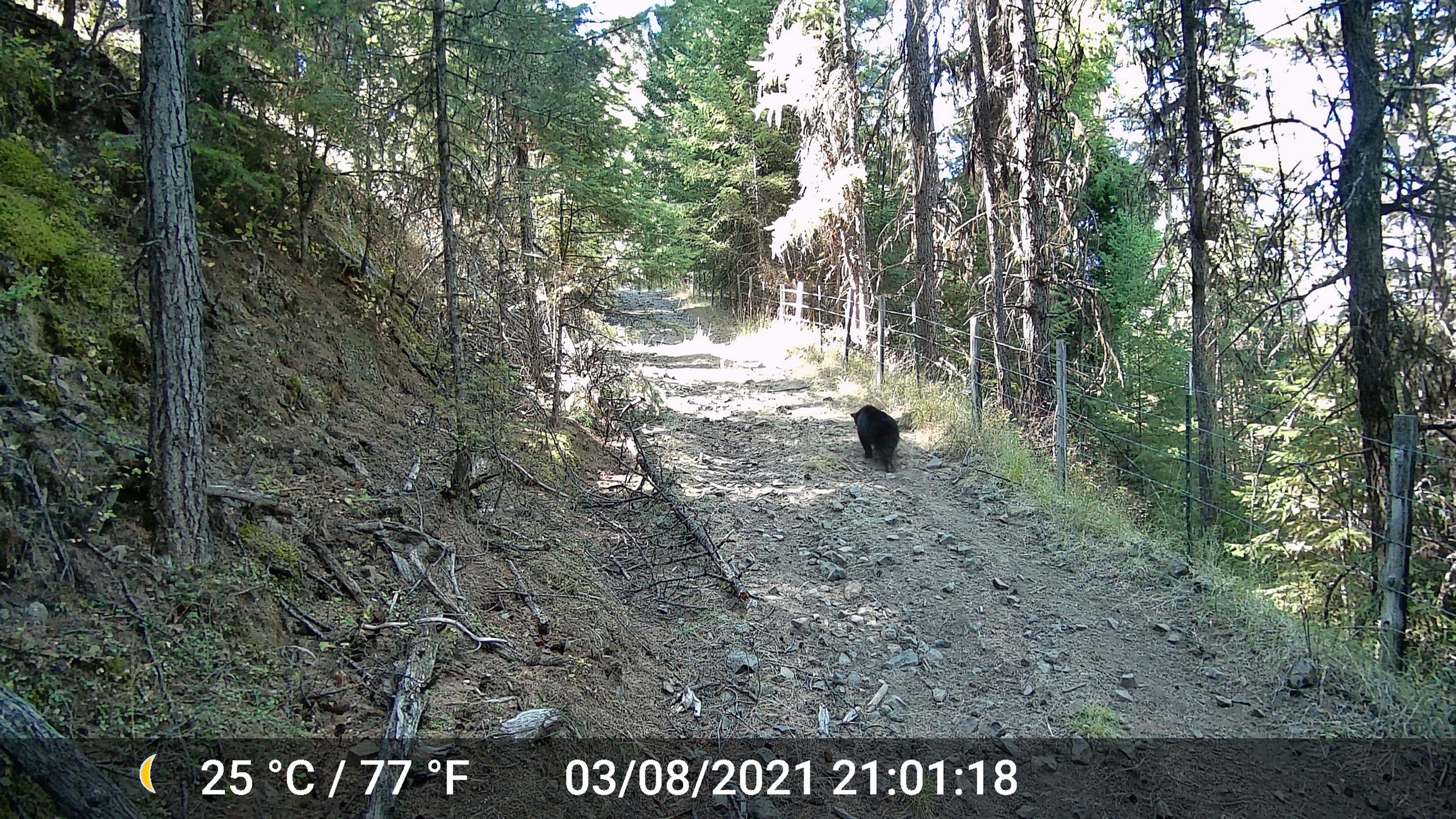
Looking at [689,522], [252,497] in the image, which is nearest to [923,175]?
[689,522]

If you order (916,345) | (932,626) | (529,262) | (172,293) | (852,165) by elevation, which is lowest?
(932,626)

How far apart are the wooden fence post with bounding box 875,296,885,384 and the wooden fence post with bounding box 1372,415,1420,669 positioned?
25.3ft

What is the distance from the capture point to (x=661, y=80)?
2998 cm

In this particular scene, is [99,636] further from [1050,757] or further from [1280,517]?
[1280,517]

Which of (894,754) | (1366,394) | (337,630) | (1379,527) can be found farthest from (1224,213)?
(337,630)

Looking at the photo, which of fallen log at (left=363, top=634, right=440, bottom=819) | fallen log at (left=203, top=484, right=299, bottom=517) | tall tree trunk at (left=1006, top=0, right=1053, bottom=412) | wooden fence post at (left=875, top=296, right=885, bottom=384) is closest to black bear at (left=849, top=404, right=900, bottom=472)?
tall tree trunk at (left=1006, top=0, right=1053, bottom=412)

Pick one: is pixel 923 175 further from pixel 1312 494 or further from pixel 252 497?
pixel 252 497

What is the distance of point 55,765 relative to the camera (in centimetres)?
224

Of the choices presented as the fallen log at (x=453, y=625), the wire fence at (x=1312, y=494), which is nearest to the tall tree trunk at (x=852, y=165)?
the wire fence at (x=1312, y=494)

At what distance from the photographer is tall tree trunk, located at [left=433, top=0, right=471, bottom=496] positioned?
5.24 metres

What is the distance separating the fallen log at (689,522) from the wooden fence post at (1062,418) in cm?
377

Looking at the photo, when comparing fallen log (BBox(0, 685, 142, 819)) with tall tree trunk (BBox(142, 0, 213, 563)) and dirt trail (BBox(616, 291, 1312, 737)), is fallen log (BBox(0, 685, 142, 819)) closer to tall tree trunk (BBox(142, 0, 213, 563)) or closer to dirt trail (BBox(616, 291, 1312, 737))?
tall tree trunk (BBox(142, 0, 213, 563))

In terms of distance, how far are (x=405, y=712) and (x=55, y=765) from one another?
1335 millimetres

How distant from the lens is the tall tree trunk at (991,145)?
9.91 metres
